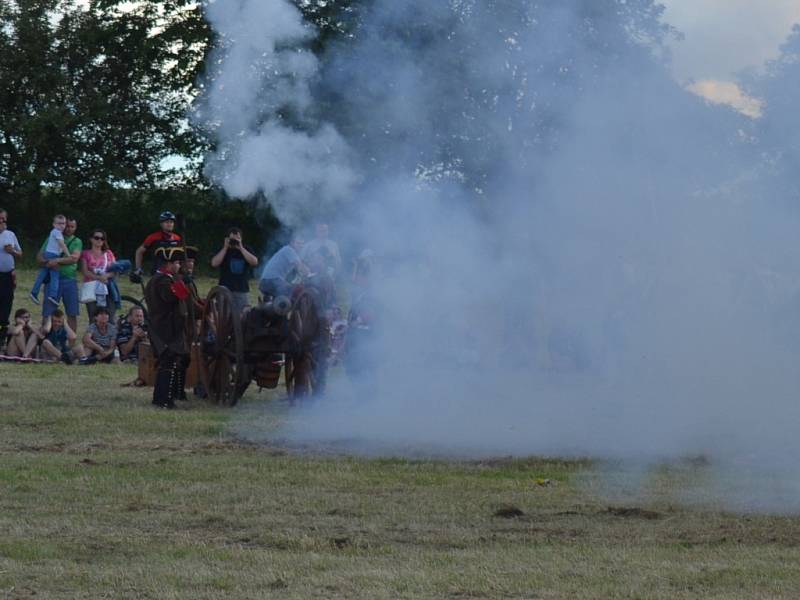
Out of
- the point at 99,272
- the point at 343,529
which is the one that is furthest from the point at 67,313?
the point at 343,529

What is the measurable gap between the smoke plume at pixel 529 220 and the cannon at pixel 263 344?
50 cm

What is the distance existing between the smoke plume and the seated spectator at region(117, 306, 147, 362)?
340 centimetres

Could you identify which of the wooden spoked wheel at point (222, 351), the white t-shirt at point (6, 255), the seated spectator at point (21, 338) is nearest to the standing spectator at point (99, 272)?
the seated spectator at point (21, 338)

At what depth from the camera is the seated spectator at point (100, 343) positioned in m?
19.0

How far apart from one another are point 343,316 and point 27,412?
441 centimetres

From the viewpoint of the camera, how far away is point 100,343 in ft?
62.6

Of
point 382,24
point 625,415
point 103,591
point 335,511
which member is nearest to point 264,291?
point 382,24

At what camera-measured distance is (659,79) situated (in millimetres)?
11742

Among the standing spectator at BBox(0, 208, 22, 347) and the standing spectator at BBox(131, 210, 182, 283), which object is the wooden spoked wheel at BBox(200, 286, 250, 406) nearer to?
the standing spectator at BBox(131, 210, 182, 283)

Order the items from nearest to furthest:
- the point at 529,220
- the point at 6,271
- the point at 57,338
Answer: the point at 529,220 → the point at 6,271 → the point at 57,338

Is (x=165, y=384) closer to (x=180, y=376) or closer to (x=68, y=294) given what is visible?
(x=180, y=376)

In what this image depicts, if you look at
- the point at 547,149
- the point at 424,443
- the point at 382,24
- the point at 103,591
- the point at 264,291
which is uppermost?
the point at 382,24

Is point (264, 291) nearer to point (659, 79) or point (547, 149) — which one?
point (547, 149)

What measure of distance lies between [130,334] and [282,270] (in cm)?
483
